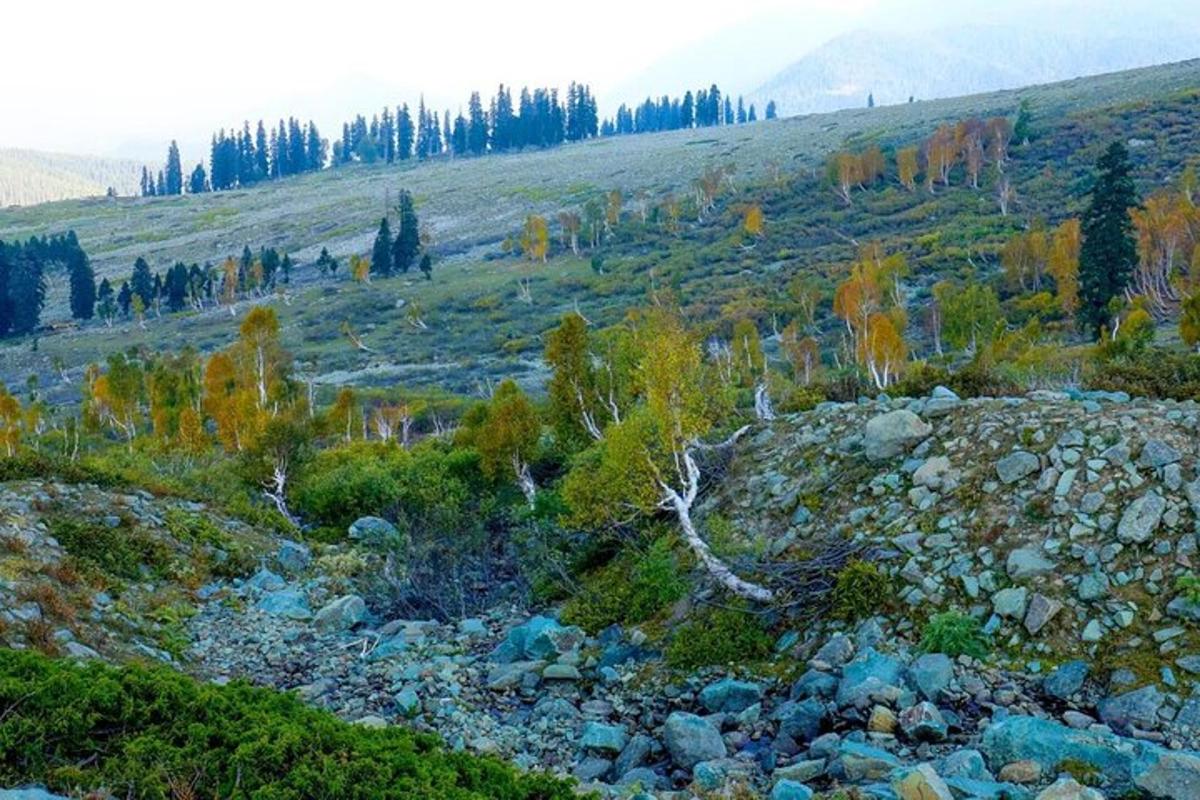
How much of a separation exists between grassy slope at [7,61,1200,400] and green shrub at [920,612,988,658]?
47.5m

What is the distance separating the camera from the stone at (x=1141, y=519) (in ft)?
27.9

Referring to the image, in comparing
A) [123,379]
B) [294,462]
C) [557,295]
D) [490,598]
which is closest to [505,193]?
[557,295]

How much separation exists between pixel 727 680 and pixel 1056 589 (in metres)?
3.17

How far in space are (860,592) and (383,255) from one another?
3636 inches

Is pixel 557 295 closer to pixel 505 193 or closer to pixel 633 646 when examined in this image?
pixel 505 193

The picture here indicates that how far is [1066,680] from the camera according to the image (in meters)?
7.58

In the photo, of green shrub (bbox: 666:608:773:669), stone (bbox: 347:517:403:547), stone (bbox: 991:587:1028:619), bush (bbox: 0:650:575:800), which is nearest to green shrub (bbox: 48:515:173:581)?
stone (bbox: 347:517:403:547)

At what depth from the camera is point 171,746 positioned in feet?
18.7

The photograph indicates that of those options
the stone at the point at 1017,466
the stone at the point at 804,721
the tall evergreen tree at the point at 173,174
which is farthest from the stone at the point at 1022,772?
the tall evergreen tree at the point at 173,174

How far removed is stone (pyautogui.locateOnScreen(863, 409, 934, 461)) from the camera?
11.2 meters

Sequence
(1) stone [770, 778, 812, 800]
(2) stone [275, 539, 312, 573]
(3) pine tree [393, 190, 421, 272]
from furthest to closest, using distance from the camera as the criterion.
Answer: (3) pine tree [393, 190, 421, 272], (2) stone [275, 539, 312, 573], (1) stone [770, 778, 812, 800]

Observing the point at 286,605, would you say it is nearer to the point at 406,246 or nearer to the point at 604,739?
the point at 604,739

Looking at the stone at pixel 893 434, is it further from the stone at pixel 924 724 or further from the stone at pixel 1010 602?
the stone at pixel 924 724

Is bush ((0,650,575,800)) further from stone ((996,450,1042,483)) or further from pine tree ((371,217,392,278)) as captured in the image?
pine tree ((371,217,392,278))
